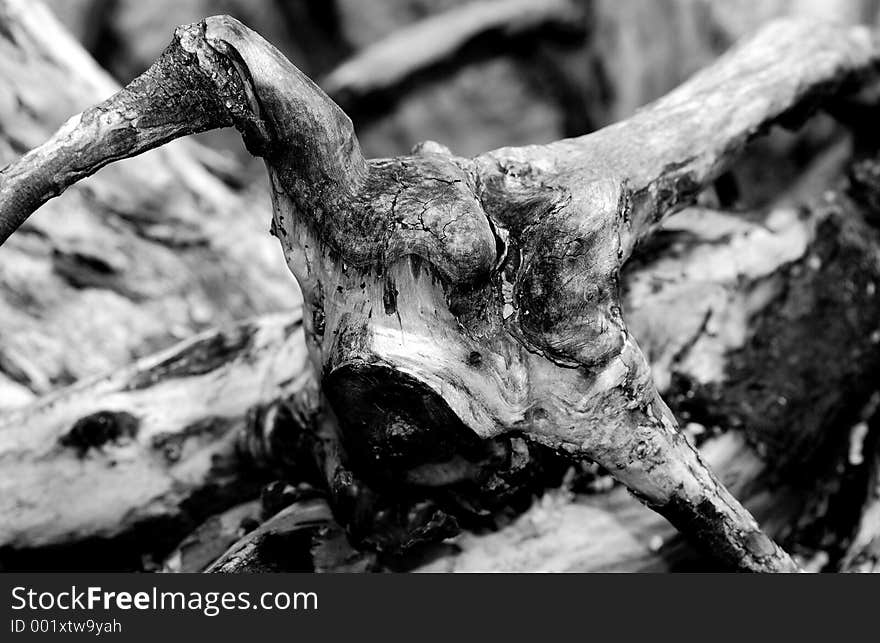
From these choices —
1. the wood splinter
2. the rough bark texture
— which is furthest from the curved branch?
the rough bark texture

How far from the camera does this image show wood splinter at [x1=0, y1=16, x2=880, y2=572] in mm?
894

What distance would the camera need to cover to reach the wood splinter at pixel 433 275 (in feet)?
2.93

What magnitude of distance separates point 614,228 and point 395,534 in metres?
0.42

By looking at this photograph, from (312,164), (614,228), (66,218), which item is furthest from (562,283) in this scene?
(66,218)

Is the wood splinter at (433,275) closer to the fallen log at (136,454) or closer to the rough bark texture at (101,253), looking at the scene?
the fallen log at (136,454)

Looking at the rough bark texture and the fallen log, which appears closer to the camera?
the fallen log

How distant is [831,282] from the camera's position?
1.36m

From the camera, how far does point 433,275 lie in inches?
36.8

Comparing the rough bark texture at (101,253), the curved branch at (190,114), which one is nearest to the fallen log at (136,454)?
the rough bark texture at (101,253)

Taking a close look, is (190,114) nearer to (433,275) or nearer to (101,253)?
(433,275)

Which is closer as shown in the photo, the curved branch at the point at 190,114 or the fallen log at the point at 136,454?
the curved branch at the point at 190,114

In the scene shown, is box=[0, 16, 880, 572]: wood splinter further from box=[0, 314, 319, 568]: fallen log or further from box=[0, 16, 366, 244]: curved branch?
box=[0, 314, 319, 568]: fallen log

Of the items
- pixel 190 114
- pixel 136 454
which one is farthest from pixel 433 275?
pixel 136 454

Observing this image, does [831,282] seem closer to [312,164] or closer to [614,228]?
[614,228]
